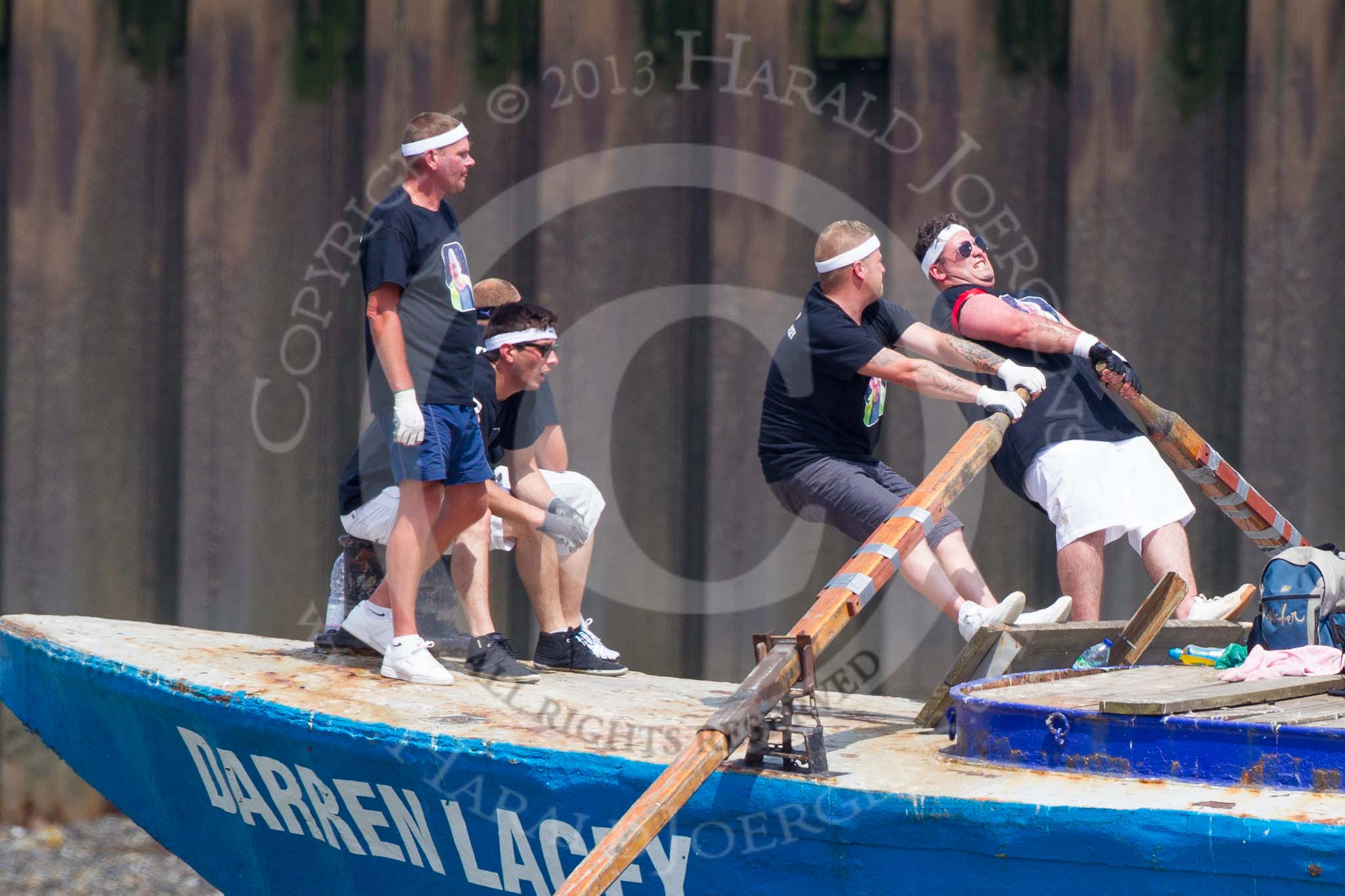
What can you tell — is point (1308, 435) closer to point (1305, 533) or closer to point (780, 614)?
point (1305, 533)

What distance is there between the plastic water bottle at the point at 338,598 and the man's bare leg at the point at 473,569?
34cm

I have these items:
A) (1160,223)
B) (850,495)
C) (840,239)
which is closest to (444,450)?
(850,495)

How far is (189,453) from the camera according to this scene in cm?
539

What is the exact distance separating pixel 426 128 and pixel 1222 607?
2.35 metres

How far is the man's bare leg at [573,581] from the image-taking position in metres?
4.45

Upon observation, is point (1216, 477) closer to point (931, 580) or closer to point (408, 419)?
point (931, 580)

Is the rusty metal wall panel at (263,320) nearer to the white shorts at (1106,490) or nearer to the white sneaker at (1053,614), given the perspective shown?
the white shorts at (1106,490)

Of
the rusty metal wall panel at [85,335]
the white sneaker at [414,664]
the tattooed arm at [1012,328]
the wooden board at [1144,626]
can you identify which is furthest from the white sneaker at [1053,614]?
the rusty metal wall panel at [85,335]

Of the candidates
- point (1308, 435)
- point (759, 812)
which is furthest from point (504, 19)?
point (759, 812)

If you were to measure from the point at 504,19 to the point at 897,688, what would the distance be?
281 cm

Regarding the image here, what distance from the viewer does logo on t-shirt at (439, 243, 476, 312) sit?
148 inches

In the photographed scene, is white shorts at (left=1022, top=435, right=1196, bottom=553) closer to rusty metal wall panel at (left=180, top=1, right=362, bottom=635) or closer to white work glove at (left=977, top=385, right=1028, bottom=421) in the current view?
white work glove at (left=977, top=385, right=1028, bottom=421)

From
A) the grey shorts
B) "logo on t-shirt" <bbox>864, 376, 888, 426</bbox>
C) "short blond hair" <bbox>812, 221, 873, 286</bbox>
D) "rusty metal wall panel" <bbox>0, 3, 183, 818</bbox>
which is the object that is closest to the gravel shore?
"rusty metal wall panel" <bbox>0, 3, 183, 818</bbox>

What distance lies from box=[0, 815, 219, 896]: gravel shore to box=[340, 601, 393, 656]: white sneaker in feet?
6.29
